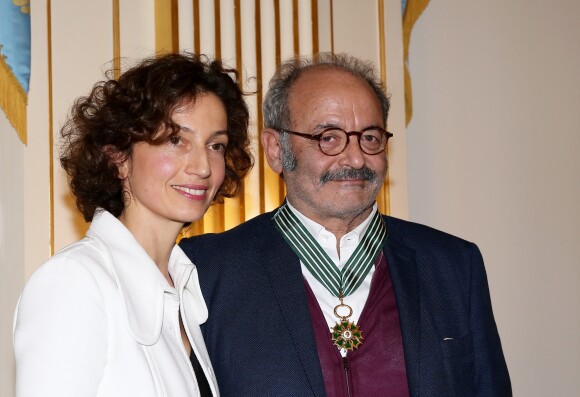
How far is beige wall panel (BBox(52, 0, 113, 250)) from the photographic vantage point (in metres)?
3.20

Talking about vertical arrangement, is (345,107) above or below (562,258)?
above

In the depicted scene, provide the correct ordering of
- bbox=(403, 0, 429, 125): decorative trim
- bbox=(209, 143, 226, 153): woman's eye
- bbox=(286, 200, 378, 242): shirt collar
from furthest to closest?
bbox=(403, 0, 429, 125): decorative trim
bbox=(286, 200, 378, 242): shirt collar
bbox=(209, 143, 226, 153): woman's eye

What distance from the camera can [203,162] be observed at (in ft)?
6.80

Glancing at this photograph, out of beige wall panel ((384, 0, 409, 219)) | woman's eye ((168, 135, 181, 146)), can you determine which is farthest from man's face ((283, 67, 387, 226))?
beige wall panel ((384, 0, 409, 219))

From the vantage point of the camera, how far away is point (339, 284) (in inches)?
96.5

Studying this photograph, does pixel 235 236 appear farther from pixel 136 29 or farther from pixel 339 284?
pixel 136 29

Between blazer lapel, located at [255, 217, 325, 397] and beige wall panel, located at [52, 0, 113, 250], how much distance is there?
0.98m

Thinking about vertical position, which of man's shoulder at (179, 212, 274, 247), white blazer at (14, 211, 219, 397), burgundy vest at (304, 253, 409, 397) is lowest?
burgundy vest at (304, 253, 409, 397)

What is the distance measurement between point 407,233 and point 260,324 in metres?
0.55

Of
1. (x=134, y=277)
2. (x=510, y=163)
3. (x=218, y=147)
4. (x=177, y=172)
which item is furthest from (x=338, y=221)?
(x=510, y=163)

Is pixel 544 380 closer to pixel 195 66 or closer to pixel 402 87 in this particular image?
pixel 402 87

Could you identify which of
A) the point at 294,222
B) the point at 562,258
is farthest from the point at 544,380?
the point at 294,222

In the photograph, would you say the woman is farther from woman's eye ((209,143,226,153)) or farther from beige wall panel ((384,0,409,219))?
beige wall panel ((384,0,409,219))

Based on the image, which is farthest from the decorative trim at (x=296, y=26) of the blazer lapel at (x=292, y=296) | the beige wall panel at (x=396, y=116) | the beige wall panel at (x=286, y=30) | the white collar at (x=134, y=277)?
the white collar at (x=134, y=277)
